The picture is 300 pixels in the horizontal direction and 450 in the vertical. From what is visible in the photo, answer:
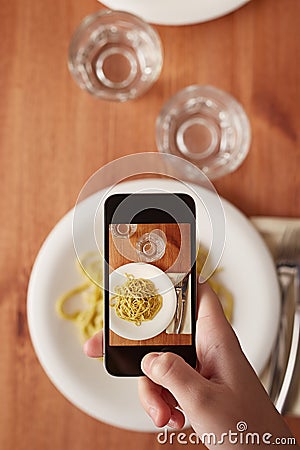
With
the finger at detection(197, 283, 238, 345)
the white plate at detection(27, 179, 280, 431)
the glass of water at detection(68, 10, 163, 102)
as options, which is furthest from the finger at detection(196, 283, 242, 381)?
the glass of water at detection(68, 10, 163, 102)

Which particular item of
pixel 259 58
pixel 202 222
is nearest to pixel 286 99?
pixel 259 58

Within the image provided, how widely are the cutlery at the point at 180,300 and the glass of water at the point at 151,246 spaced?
0.02 meters

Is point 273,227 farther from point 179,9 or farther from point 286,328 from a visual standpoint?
point 179,9

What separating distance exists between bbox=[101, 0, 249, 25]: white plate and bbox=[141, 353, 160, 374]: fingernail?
1.12 feet

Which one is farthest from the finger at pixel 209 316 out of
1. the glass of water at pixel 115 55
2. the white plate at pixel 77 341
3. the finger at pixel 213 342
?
the glass of water at pixel 115 55

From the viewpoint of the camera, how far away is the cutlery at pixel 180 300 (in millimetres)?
355

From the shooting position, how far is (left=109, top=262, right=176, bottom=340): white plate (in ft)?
1.15

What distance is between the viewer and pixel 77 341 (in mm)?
556

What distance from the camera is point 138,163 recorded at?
42cm

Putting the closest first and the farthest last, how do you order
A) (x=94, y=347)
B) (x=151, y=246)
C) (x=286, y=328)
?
1. (x=151, y=246)
2. (x=94, y=347)
3. (x=286, y=328)

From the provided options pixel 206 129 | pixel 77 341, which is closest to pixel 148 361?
pixel 77 341

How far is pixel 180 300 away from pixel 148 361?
4 cm

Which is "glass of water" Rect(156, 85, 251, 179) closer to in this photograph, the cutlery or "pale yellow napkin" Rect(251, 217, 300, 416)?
"pale yellow napkin" Rect(251, 217, 300, 416)

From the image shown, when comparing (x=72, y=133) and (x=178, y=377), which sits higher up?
(x=72, y=133)
